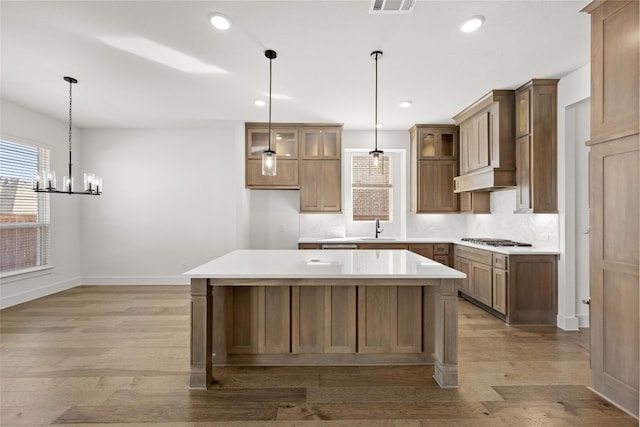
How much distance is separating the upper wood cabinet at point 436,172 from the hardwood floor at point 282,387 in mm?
2406

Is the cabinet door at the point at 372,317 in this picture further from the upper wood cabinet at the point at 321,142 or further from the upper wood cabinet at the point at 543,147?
the upper wood cabinet at the point at 321,142

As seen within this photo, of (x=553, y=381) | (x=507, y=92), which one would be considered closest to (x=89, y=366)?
(x=553, y=381)

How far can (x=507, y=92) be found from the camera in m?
4.08

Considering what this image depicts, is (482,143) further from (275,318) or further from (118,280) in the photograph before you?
(118,280)

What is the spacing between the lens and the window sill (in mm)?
4438

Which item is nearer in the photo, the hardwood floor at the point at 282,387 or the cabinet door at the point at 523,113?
the hardwood floor at the point at 282,387

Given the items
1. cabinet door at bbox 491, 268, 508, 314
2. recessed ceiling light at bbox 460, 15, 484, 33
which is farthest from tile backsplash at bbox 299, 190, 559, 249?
recessed ceiling light at bbox 460, 15, 484, 33

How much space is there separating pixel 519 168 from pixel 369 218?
2.57 m

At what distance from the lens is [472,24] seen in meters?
2.61

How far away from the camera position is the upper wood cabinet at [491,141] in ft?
13.5

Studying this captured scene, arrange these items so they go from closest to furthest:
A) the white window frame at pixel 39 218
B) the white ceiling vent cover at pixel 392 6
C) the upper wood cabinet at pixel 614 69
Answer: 1. the upper wood cabinet at pixel 614 69
2. the white ceiling vent cover at pixel 392 6
3. the white window frame at pixel 39 218

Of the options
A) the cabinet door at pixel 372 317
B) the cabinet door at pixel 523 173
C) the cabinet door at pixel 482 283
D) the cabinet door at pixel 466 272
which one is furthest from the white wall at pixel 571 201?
the cabinet door at pixel 372 317

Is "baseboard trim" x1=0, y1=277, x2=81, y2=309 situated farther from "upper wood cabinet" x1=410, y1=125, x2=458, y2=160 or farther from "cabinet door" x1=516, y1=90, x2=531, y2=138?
"cabinet door" x1=516, y1=90, x2=531, y2=138

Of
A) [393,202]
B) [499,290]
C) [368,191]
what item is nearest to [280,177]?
[368,191]
